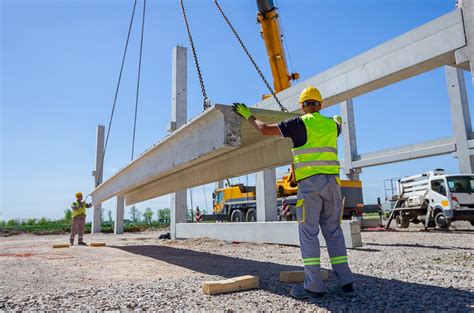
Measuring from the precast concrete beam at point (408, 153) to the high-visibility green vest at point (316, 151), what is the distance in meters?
18.6

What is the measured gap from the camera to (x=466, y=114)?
1977 cm

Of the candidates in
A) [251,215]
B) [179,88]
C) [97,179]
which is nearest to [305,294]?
[179,88]

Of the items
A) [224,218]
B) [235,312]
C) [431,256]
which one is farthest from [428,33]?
[224,218]

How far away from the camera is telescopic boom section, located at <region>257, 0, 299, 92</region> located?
37.2 feet

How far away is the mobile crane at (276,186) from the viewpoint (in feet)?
37.7

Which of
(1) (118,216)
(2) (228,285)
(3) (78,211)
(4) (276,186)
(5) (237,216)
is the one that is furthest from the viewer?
(1) (118,216)

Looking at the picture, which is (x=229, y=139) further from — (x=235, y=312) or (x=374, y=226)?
(x=374, y=226)

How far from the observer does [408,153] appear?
829 inches

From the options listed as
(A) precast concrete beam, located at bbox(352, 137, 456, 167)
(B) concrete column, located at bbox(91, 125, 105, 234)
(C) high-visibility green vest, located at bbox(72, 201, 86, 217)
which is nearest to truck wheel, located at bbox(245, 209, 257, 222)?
(C) high-visibility green vest, located at bbox(72, 201, 86, 217)

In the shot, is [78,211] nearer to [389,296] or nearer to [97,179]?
[97,179]

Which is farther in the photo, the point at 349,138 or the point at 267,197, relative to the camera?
the point at 349,138

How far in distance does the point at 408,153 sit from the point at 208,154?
63.5 ft

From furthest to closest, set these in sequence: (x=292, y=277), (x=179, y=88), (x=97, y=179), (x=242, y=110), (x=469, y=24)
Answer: (x=97, y=179) < (x=179, y=88) < (x=469, y=24) < (x=292, y=277) < (x=242, y=110)

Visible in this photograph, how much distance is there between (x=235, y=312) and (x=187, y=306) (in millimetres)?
524
